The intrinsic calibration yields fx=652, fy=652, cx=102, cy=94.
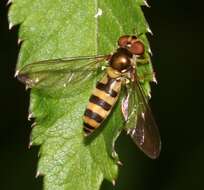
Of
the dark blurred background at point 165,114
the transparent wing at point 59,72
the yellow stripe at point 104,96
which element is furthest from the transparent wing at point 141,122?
the dark blurred background at point 165,114

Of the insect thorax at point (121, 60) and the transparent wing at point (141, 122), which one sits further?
the insect thorax at point (121, 60)

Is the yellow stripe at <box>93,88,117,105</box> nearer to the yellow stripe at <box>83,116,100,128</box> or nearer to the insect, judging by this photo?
the insect

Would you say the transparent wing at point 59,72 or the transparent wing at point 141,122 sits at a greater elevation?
the transparent wing at point 59,72

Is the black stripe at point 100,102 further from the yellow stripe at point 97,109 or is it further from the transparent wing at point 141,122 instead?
the transparent wing at point 141,122

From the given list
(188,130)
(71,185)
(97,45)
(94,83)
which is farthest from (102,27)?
(188,130)

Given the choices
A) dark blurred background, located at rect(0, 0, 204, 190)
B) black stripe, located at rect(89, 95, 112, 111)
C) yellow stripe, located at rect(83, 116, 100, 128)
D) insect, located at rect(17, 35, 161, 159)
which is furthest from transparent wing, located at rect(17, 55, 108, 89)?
dark blurred background, located at rect(0, 0, 204, 190)

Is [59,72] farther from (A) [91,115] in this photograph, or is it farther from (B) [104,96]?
(A) [91,115]
